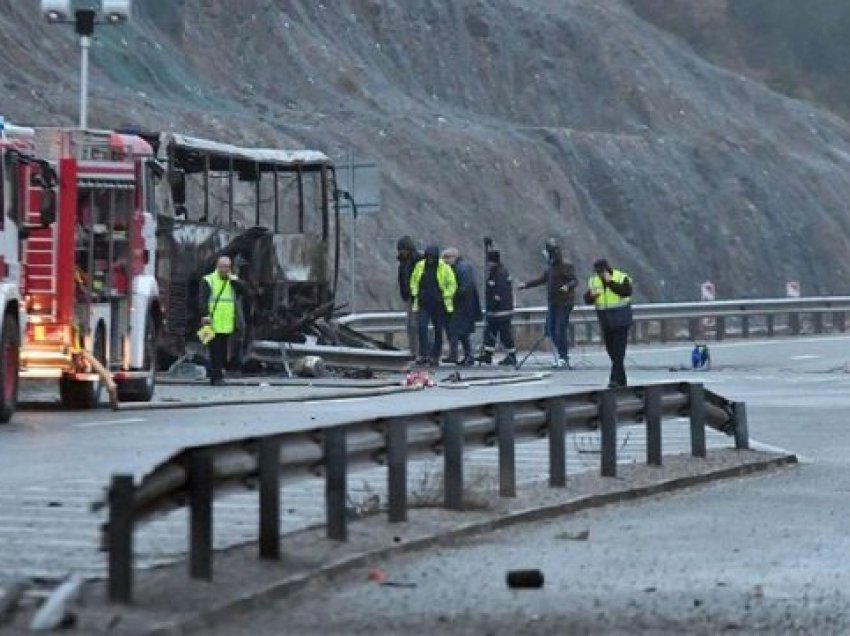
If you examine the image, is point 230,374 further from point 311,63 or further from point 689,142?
point 689,142

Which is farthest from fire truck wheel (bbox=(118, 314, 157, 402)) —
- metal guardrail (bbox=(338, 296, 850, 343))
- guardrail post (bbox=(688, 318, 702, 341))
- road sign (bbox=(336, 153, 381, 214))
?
guardrail post (bbox=(688, 318, 702, 341))

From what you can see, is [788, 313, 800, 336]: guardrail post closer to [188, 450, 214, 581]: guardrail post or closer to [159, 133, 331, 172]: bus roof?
[159, 133, 331, 172]: bus roof

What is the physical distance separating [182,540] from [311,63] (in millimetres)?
51666

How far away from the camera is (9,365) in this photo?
23703 millimetres

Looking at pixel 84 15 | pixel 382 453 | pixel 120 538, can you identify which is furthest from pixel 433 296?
pixel 120 538

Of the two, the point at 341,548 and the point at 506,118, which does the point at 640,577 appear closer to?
the point at 341,548

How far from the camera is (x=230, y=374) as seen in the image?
1398 inches

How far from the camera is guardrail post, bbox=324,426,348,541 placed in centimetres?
1255

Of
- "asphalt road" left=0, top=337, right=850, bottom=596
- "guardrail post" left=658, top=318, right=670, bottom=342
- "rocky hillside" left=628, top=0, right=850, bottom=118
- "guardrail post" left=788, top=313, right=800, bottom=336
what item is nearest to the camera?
"asphalt road" left=0, top=337, right=850, bottom=596

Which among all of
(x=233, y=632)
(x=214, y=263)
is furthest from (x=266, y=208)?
(x=233, y=632)

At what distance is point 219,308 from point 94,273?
493 cm

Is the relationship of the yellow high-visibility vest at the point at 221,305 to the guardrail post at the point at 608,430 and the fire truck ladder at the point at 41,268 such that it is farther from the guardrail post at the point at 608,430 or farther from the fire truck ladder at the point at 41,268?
the guardrail post at the point at 608,430

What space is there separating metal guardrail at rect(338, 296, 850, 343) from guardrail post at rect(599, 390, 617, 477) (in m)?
27.2

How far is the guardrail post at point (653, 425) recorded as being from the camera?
18156 millimetres
